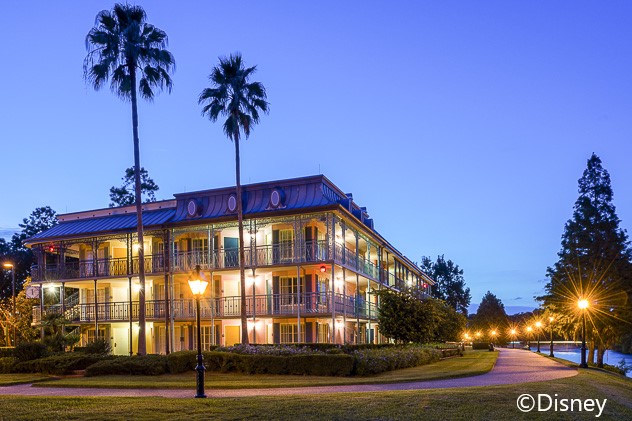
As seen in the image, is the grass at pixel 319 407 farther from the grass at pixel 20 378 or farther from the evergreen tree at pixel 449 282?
the evergreen tree at pixel 449 282

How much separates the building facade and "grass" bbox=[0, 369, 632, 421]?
18.2m

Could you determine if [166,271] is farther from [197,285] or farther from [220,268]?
[197,285]

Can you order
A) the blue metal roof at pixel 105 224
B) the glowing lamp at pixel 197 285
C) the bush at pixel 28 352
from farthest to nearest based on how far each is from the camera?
Answer: the blue metal roof at pixel 105 224 < the bush at pixel 28 352 < the glowing lamp at pixel 197 285

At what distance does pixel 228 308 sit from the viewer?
37.9 meters

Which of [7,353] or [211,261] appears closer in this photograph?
[7,353]

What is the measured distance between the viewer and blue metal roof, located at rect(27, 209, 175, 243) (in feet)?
134

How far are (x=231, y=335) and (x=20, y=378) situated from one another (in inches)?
559

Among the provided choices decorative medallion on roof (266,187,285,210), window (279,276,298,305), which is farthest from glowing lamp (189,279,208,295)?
window (279,276,298,305)

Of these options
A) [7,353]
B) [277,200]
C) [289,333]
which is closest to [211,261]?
[277,200]

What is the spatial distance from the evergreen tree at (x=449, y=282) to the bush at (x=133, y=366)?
306ft

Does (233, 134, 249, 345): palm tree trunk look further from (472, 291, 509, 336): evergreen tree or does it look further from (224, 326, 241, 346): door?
(472, 291, 509, 336): evergreen tree

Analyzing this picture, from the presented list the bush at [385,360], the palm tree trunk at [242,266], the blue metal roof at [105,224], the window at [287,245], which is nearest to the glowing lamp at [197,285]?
the bush at [385,360]

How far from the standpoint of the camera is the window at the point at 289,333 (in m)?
37.6

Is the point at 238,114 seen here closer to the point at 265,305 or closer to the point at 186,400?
the point at 265,305
